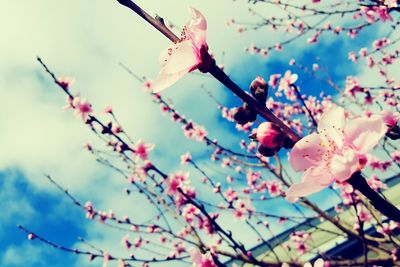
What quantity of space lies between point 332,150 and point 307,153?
0.08 m

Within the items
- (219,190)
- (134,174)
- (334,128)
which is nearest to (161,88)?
(334,128)

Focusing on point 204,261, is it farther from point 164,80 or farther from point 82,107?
point 82,107

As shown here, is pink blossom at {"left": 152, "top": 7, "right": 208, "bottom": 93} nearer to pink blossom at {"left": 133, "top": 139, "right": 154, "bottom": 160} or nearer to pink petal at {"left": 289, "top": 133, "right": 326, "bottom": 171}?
pink petal at {"left": 289, "top": 133, "right": 326, "bottom": 171}

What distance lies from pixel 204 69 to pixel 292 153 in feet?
1.12

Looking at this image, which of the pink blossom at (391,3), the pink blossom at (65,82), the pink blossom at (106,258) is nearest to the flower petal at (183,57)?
the pink blossom at (391,3)

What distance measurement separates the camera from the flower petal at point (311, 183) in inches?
41.0

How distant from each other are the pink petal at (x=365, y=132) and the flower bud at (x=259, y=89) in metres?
0.25

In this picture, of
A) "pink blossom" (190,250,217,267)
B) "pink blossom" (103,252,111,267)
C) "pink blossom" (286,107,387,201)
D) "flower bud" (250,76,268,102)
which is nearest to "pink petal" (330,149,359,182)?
"pink blossom" (286,107,387,201)

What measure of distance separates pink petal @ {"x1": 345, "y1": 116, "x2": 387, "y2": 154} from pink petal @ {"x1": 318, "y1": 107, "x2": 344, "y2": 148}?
0.03 meters

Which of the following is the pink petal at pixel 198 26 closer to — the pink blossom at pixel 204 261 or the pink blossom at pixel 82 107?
the pink blossom at pixel 204 261

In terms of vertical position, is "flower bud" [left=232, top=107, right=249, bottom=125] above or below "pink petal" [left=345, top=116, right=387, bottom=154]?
above

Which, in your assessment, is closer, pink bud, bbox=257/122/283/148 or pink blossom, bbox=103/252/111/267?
pink bud, bbox=257/122/283/148

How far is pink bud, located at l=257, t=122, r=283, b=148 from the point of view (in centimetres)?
108

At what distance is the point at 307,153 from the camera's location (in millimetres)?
1111
